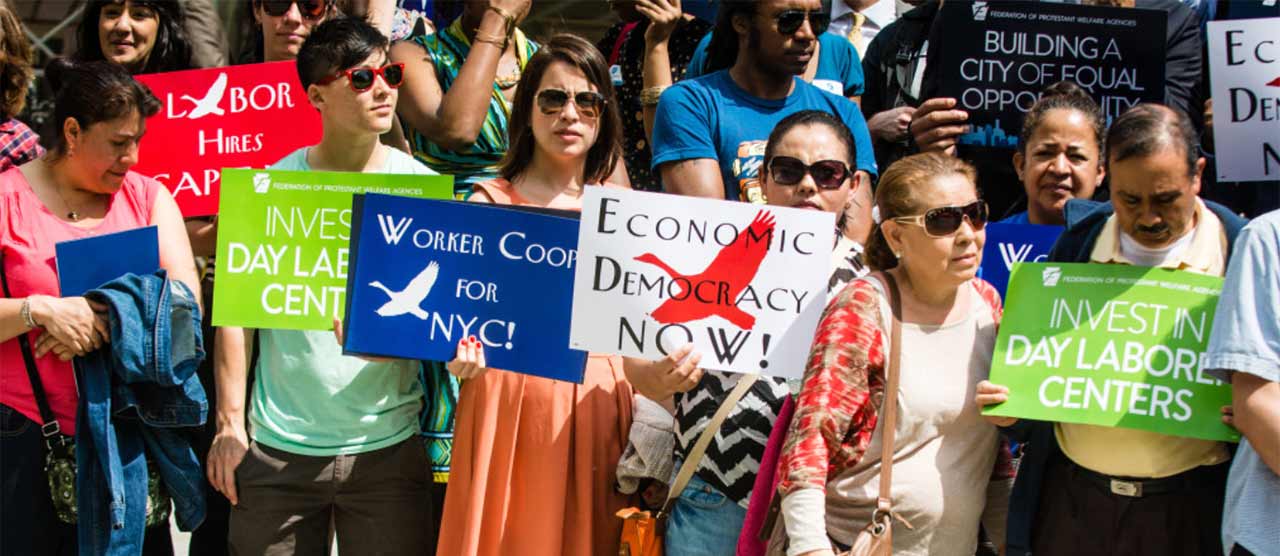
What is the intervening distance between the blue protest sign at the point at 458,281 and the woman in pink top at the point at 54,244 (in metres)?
0.74

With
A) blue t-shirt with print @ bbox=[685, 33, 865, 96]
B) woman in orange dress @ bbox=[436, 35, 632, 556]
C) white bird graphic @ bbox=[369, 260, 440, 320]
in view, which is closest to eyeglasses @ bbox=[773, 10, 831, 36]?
blue t-shirt with print @ bbox=[685, 33, 865, 96]

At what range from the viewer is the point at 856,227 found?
5086 millimetres

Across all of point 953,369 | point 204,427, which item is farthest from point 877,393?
point 204,427

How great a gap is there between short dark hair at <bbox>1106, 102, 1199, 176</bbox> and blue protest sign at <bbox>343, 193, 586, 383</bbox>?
1.60 m

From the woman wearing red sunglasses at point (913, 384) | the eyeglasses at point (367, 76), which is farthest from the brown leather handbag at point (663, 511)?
the eyeglasses at point (367, 76)

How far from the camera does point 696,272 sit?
170 inches

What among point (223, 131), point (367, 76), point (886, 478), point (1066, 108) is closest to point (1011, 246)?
point (1066, 108)

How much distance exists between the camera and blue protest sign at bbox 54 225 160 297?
15.1ft

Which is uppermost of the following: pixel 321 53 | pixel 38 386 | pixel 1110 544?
pixel 321 53

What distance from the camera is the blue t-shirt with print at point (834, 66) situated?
241 inches

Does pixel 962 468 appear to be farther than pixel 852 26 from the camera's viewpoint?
No

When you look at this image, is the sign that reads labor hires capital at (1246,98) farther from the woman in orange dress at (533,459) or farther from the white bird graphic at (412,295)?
the white bird graphic at (412,295)

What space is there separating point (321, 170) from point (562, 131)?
2.70 ft

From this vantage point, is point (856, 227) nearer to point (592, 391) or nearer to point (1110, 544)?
point (592, 391)
